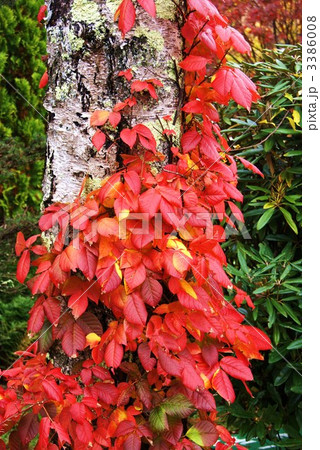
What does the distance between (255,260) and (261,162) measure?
46cm

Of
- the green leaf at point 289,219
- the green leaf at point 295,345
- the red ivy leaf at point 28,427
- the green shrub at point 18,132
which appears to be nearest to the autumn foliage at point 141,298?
the red ivy leaf at point 28,427

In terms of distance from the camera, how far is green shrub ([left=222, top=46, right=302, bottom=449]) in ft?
7.17

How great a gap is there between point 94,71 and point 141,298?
730 millimetres

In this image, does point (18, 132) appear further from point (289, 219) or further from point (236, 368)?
point (236, 368)

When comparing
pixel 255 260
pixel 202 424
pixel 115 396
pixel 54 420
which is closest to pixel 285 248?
pixel 255 260

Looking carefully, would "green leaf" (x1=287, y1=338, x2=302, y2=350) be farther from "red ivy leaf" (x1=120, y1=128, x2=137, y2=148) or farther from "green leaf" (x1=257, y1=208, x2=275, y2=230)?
"red ivy leaf" (x1=120, y1=128, x2=137, y2=148)

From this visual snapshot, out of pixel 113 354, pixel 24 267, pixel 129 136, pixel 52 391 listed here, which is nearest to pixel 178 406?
pixel 113 354

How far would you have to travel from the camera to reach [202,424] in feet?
5.15

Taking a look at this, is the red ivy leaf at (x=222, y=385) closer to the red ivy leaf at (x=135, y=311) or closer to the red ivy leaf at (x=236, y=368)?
the red ivy leaf at (x=236, y=368)

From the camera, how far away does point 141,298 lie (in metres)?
1.44

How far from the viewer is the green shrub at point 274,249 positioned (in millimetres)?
2186

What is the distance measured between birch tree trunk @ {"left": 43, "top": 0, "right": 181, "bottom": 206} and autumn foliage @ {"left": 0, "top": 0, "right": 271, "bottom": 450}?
46mm

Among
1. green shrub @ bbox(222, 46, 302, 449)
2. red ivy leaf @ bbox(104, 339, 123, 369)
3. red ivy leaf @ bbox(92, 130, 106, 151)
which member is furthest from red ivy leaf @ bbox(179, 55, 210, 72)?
red ivy leaf @ bbox(104, 339, 123, 369)
